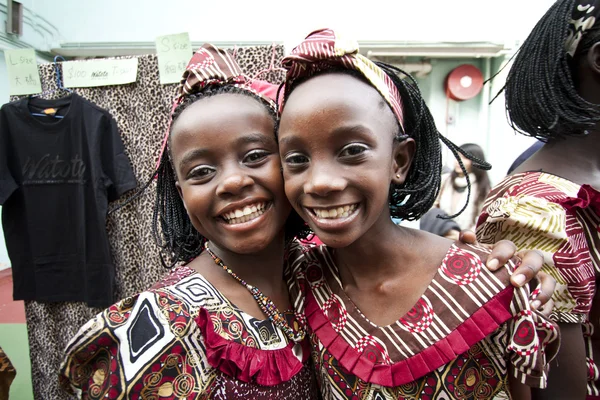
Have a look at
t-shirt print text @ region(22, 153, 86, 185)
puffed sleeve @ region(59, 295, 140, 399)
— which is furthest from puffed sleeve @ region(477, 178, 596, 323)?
t-shirt print text @ region(22, 153, 86, 185)

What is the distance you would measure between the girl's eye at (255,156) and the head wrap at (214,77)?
0.15 meters

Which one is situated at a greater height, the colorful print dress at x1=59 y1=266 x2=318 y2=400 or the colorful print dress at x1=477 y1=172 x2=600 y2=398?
the colorful print dress at x1=477 y1=172 x2=600 y2=398

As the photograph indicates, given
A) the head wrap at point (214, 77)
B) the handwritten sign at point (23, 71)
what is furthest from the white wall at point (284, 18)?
the head wrap at point (214, 77)

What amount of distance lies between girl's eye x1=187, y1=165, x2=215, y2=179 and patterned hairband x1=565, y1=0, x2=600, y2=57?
3.33ft

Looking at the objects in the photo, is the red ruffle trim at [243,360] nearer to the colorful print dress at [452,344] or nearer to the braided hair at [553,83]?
the colorful print dress at [452,344]

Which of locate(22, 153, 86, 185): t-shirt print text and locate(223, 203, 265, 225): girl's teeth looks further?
locate(22, 153, 86, 185): t-shirt print text

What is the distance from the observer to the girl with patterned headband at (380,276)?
83 centimetres

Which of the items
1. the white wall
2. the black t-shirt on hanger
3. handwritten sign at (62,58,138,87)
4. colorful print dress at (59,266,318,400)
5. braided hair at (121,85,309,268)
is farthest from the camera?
the white wall

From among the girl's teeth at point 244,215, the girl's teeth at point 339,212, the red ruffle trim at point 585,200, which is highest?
the red ruffle trim at point 585,200

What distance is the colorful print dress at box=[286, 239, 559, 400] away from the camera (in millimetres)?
813

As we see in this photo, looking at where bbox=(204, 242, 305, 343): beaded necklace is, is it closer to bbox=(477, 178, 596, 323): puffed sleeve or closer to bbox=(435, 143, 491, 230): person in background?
bbox=(477, 178, 596, 323): puffed sleeve

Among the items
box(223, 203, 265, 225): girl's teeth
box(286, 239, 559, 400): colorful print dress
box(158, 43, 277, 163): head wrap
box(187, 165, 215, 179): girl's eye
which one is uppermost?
box(158, 43, 277, 163): head wrap

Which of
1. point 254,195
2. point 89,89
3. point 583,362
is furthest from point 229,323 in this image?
point 89,89

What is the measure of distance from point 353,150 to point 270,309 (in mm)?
456
